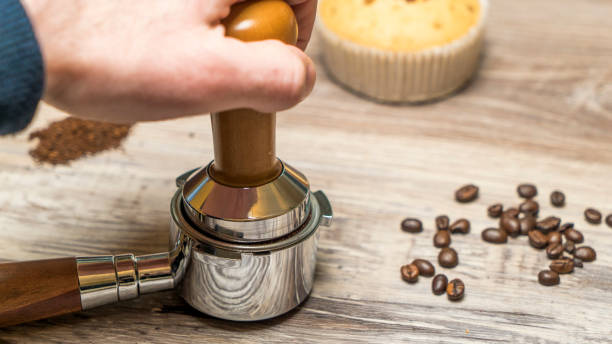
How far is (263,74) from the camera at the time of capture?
17.2 inches

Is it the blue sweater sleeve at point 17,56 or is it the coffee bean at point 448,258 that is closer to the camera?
the blue sweater sleeve at point 17,56

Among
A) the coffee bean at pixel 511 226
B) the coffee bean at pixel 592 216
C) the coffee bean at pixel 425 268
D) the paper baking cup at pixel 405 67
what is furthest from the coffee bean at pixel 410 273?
the paper baking cup at pixel 405 67

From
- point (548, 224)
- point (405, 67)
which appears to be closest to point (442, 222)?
point (548, 224)

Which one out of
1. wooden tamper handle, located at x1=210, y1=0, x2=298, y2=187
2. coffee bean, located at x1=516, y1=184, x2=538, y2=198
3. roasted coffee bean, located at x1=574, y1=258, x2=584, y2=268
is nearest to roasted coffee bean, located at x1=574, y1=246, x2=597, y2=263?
roasted coffee bean, located at x1=574, y1=258, x2=584, y2=268

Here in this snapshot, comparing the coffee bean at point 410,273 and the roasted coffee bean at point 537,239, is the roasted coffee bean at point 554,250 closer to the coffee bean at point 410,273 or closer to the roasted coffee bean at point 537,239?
the roasted coffee bean at point 537,239

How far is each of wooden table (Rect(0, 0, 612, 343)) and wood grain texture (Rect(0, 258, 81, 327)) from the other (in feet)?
0.13

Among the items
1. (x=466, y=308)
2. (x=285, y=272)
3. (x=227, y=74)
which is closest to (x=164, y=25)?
(x=227, y=74)

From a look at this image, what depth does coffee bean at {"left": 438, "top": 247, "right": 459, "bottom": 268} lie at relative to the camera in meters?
0.69

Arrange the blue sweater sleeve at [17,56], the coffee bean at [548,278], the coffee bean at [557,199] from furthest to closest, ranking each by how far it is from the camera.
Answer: the coffee bean at [557,199]
the coffee bean at [548,278]
the blue sweater sleeve at [17,56]

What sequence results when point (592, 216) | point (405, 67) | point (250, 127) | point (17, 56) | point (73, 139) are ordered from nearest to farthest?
point (17, 56)
point (250, 127)
point (592, 216)
point (73, 139)
point (405, 67)

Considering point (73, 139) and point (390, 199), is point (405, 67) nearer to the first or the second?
point (390, 199)

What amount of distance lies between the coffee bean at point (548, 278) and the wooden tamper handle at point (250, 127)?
32 centimetres

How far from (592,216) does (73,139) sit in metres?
0.69

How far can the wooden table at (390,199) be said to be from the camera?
0.63 metres
